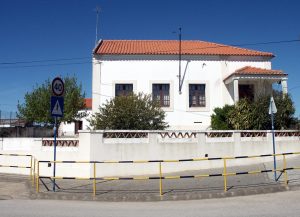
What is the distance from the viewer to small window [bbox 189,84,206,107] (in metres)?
27.6

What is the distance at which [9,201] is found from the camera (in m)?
11.1

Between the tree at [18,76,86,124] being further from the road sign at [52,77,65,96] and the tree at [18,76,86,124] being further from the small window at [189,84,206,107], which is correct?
the road sign at [52,77,65,96]

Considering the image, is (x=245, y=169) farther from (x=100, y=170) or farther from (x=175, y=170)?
(x=100, y=170)

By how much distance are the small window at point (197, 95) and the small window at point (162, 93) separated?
5.75 feet

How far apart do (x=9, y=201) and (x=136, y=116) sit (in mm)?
9057

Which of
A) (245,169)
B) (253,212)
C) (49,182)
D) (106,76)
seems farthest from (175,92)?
(253,212)

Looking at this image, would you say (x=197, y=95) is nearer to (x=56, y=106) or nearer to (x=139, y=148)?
(x=139, y=148)

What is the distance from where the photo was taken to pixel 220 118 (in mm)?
25172

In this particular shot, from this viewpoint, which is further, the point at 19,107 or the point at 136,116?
the point at 19,107

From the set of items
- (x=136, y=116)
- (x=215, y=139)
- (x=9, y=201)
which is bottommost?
(x=9, y=201)

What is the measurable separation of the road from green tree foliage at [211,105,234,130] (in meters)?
12.8

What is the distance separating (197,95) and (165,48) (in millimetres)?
4677

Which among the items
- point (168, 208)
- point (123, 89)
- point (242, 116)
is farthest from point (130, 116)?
point (168, 208)

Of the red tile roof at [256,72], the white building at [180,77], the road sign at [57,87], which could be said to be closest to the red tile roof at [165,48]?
the white building at [180,77]
